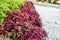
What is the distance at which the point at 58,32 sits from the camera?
6.66m

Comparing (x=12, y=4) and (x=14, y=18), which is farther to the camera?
(x=12, y=4)

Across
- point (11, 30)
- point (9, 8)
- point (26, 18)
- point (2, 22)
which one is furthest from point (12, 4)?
point (11, 30)

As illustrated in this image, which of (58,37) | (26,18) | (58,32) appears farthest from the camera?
(58,32)

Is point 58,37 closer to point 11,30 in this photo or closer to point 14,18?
point 14,18

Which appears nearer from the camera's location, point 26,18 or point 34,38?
point 34,38

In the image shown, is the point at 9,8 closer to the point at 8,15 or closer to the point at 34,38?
the point at 8,15

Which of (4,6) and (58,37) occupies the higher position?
(4,6)

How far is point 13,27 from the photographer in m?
4.18

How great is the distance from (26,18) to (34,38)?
2.91 feet

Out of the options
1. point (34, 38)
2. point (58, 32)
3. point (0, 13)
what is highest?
point (0, 13)

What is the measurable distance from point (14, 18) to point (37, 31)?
642 millimetres

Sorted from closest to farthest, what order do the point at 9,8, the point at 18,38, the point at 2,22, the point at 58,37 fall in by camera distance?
the point at 18,38
the point at 2,22
the point at 9,8
the point at 58,37

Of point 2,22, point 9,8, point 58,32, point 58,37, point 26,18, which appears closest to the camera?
point 2,22

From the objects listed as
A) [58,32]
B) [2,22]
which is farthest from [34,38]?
[58,32]
